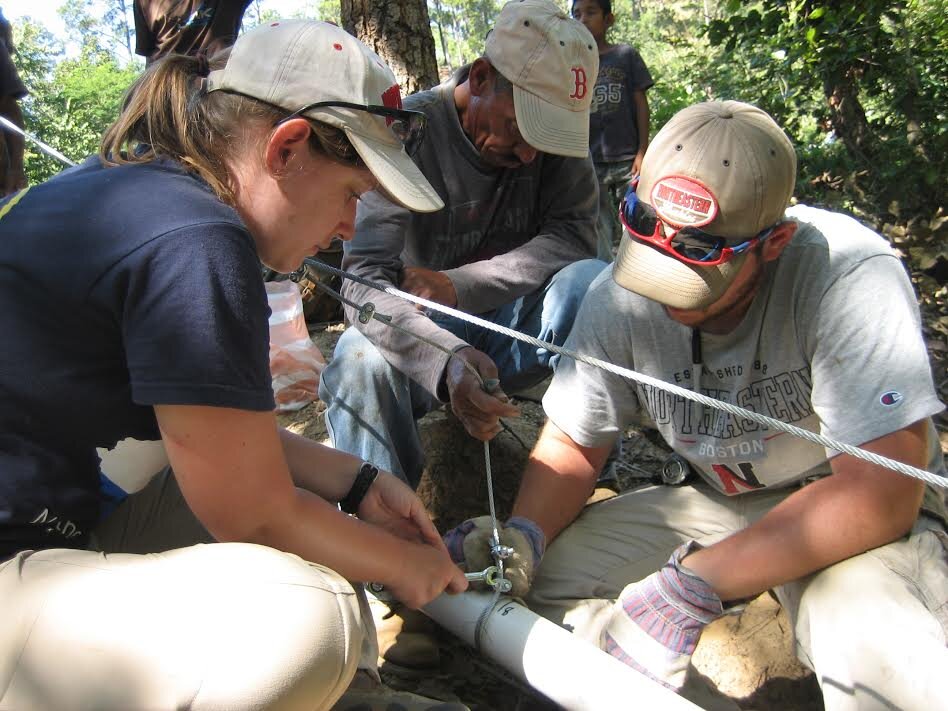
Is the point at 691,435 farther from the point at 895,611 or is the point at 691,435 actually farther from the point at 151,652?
the point at 151,652

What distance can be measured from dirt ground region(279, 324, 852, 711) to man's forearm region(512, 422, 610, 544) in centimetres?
40

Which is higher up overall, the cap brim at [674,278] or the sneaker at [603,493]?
the cap brim at [674,278]

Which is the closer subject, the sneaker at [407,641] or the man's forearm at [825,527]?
the man's forearm at [825,527]

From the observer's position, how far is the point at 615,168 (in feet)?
17.9

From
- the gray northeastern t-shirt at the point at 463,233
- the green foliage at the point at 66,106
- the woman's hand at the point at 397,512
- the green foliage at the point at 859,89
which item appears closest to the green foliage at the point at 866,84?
the green foliage at the point at 859,89

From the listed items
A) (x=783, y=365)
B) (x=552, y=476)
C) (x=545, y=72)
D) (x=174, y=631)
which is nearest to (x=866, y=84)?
(x=545, y=72)

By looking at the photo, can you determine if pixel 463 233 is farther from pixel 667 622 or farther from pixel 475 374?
pixel 667 622

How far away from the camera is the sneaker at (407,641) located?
7.06 feet

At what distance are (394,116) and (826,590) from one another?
133cm

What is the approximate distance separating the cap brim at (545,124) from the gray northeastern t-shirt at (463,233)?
0.82ft

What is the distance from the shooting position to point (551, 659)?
5.69 ft

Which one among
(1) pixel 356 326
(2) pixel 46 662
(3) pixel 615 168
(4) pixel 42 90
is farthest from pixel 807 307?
(4) pixel 42 90

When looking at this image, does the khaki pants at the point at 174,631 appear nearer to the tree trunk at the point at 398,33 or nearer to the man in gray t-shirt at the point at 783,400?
the man in gray t-shirt at the point at 783,400

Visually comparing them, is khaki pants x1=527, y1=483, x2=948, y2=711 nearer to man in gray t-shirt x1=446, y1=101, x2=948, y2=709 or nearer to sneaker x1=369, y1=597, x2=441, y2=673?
man in gray t-shirt x1=446, y1=101, x2=948, y2=709
